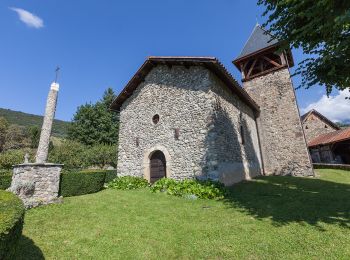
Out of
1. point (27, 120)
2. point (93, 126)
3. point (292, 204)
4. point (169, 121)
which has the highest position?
point (27, 120)

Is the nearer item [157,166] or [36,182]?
[36,182]

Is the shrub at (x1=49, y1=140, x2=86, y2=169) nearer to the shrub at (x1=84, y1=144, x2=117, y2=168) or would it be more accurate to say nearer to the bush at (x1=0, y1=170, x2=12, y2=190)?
the shrub at (x1=84, y1=144, x2=117, y2=168)

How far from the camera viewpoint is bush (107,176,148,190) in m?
12.0

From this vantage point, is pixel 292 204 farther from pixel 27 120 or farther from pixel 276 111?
pixel 27 120

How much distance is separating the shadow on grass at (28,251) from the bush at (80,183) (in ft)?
15.7

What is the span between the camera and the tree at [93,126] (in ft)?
103

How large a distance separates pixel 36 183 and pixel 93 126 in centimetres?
2373

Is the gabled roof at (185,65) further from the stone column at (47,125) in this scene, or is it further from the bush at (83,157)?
the bush at (83,157)

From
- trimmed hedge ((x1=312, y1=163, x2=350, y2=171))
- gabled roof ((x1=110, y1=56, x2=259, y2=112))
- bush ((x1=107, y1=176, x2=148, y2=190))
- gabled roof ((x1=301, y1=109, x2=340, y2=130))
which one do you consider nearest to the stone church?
gabled roof ((x1=110, y1=56, x2=259, y2=112))

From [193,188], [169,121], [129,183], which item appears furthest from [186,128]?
[129,183]

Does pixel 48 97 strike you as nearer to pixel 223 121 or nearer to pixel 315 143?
pixel 223 121

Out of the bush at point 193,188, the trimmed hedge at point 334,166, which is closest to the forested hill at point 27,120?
the trimmed hedge at point 334,166

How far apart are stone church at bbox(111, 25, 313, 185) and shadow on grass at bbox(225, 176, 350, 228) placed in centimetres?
175

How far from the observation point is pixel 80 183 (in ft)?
34.7
